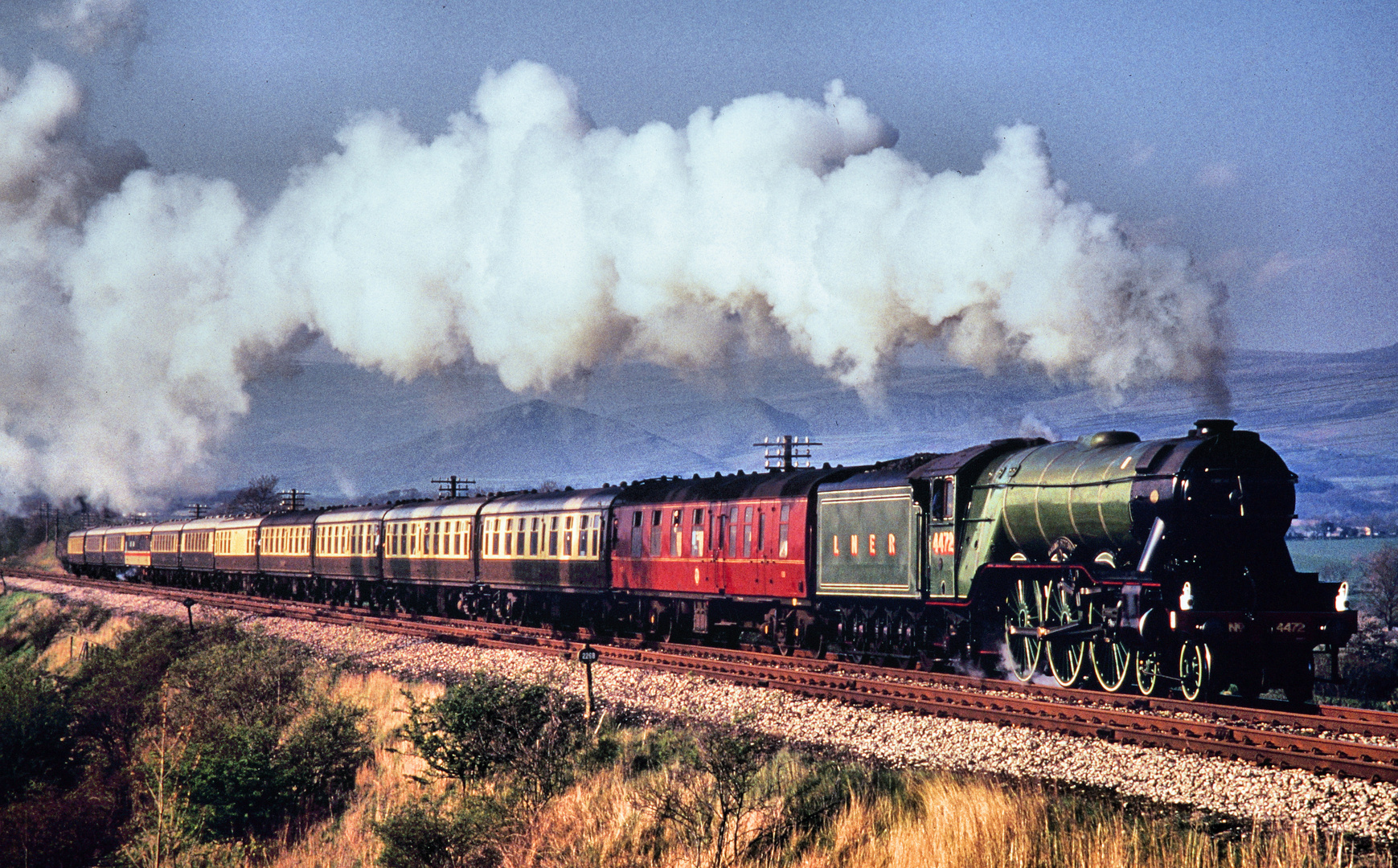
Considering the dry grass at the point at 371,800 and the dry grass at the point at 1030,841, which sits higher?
the dry grass at the point at 1030,841

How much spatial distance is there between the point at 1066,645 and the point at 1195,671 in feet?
6.99

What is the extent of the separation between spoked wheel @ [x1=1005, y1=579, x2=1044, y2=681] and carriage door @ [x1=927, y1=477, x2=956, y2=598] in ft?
3.25

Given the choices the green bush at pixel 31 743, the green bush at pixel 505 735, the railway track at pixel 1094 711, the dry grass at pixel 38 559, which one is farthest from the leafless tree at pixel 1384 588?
the dry grass at pixel 38 559

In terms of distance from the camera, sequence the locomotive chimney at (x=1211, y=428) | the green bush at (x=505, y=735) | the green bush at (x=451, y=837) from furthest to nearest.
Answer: the locomotive chimney at (x=1211, y=428)
the green bush at (x=505, y=735)
the green bush at (x=451, y=837)

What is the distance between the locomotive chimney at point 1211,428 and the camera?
1636 centimetres

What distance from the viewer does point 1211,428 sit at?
53.9ft

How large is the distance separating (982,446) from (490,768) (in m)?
9.88

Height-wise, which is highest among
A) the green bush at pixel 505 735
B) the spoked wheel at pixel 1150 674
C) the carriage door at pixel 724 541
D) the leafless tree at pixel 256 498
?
the leafless tree at pixel 256 498

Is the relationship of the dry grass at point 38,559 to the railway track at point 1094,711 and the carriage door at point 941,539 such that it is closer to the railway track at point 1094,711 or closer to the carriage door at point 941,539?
Answer: the railway track at point 1094,711

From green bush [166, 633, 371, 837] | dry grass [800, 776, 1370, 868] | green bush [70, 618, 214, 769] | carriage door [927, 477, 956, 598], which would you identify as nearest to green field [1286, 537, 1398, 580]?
Answer: carriage door [927, 477, 956, 598]

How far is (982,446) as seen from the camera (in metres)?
20.8

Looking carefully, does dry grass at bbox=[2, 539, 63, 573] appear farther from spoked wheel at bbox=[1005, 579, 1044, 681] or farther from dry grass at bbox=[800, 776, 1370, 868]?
dry grass at bbox=[800, 776, 1370, 868]

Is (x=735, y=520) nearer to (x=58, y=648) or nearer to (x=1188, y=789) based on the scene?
(x=1188, y=789)

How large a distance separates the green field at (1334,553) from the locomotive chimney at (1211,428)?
52773 mm
